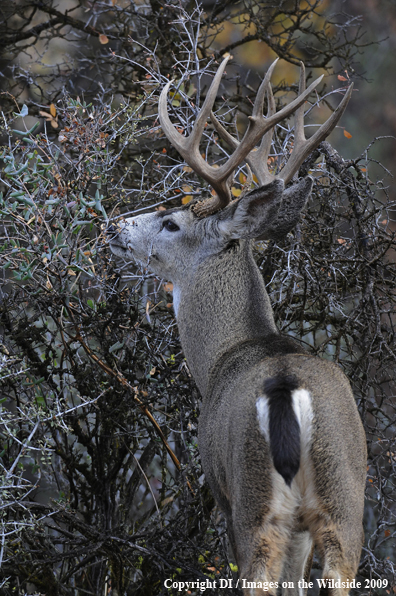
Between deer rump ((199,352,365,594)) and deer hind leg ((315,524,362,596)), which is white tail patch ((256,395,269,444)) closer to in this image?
deer rump ((199,352,365,594))

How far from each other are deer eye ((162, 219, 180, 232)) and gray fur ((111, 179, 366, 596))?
0.09 ft

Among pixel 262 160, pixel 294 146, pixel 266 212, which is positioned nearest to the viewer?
pixel 266 212

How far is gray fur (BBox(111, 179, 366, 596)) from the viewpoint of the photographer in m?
2.79

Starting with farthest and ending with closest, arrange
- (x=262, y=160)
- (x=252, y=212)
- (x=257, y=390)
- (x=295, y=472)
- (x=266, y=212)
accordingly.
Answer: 1. (x=262, y=160)
2. (x=252, y=212)
3. (x=266, y=212)
4. (x=257, y=390)
5. (x=295, y=472)

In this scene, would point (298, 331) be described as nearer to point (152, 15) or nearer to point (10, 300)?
point (10, 300)

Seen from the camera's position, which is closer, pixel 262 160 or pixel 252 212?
pixel 252 212

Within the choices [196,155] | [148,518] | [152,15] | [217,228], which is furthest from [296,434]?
[152,15]

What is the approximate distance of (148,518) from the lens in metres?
4.81

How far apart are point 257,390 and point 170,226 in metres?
1.77

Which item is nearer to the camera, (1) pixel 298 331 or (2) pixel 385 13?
(1) pixel 298 331

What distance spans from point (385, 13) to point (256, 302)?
9094 millimetres

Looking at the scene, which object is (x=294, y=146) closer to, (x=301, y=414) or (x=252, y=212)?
(x=252, y=212)

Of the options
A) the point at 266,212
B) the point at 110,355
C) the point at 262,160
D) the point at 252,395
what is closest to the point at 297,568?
the point at 252,395

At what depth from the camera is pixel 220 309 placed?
157 inches
